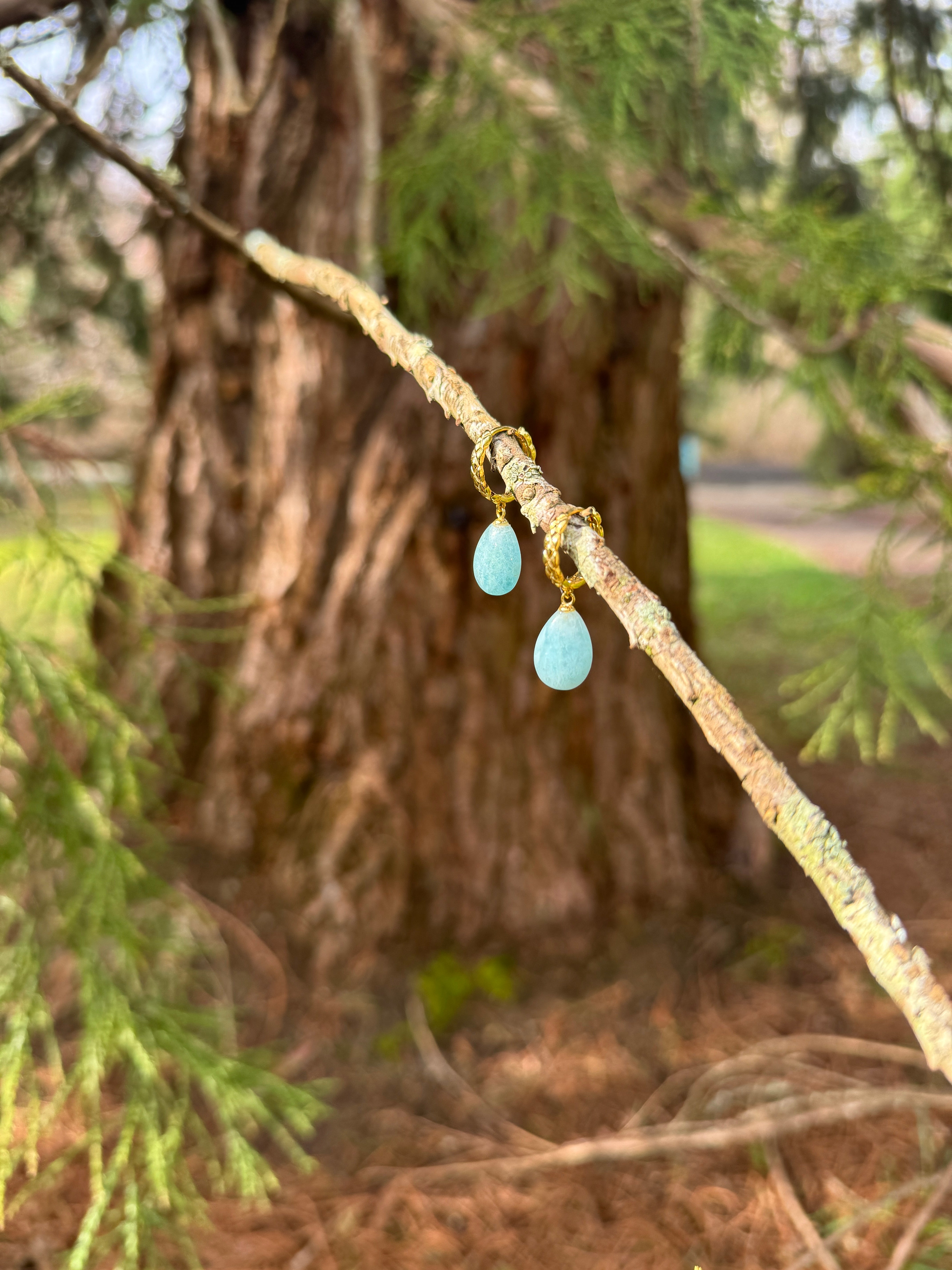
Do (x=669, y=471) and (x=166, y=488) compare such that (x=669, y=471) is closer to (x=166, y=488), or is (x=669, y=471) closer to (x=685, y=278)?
(x=685, y=278)

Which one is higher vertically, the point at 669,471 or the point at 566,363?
the point at 566,363

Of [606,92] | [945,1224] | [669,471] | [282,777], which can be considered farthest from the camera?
[669,471]

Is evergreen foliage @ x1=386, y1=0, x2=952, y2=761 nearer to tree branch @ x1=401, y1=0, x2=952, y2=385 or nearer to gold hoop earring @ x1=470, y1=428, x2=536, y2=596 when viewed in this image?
tree branch @ x1=401, y1=0, x2=952, y2=385

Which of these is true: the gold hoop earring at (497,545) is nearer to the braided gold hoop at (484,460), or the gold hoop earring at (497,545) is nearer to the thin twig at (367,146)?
the braided gold hoop at (484,460)

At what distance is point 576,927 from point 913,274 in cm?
215

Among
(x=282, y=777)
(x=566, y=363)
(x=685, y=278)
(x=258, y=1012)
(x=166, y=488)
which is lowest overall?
(x=258, y=1012)

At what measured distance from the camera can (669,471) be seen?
10.6 feet

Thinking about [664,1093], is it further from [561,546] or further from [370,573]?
[561,546]

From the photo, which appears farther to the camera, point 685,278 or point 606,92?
point 685,278

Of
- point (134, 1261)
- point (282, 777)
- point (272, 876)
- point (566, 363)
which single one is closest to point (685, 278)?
point (566, 363)

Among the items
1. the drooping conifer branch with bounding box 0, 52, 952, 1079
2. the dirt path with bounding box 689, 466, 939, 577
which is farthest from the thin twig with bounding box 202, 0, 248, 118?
the dirt path with bounding box 689, 466, 939, 577

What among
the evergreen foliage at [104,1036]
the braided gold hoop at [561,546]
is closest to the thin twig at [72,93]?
the evergreen foliage at [104,1036]

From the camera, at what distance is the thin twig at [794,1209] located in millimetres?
1850

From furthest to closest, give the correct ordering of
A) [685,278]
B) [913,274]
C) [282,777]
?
[282,777] < [685,278] < [913,274]
